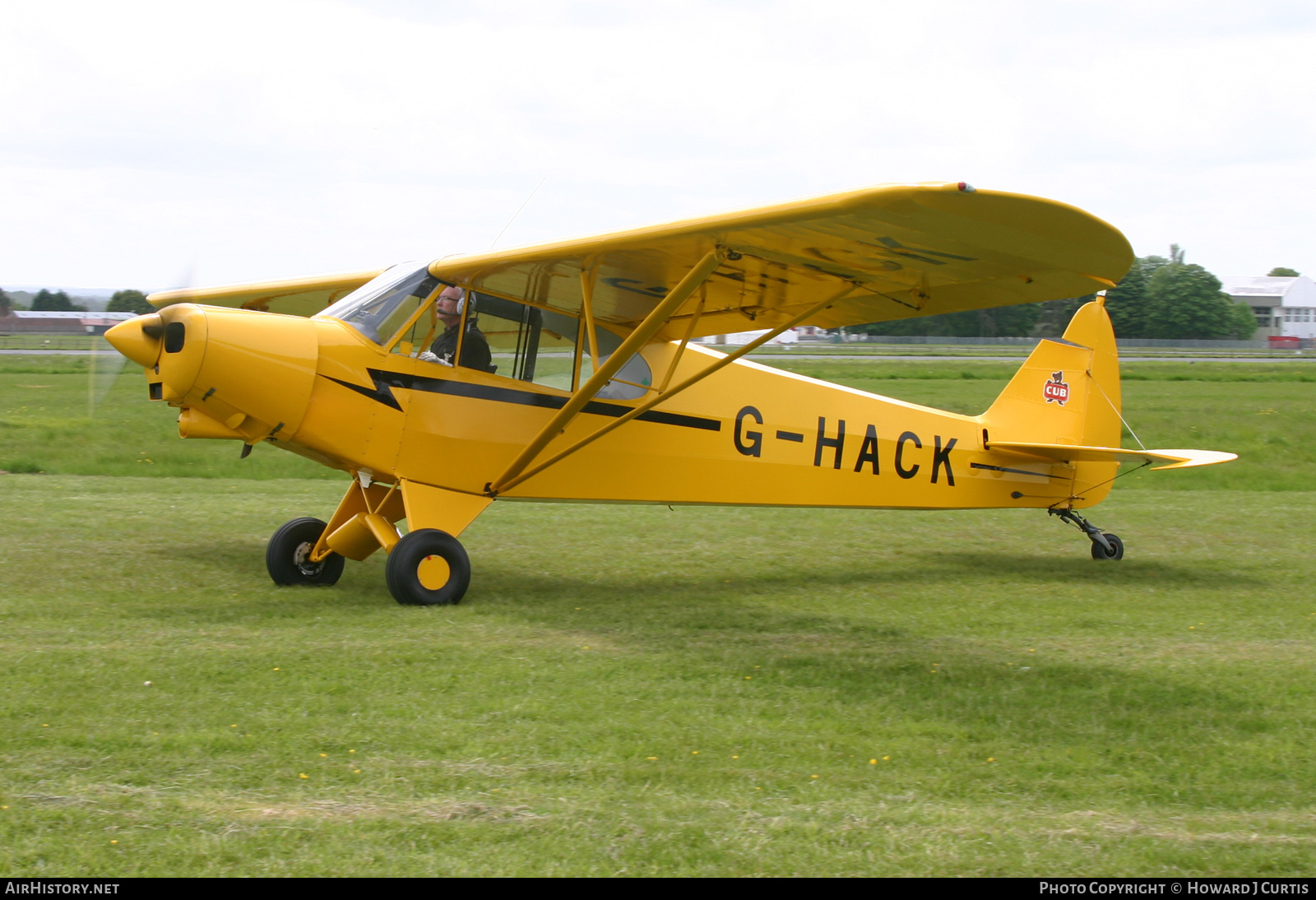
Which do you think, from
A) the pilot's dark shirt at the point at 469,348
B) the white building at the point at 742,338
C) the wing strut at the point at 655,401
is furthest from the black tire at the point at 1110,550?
the pilot's dark shirt at the point at 469,348

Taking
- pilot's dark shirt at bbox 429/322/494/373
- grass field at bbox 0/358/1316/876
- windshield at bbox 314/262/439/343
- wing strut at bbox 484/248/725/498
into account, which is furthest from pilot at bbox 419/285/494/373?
grass field at bbox 0/358/1316/876

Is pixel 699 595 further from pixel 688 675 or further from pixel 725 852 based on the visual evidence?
pixel 725 852

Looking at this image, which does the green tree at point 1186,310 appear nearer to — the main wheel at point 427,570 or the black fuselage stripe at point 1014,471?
the black fuselage stripe at point 1014,471

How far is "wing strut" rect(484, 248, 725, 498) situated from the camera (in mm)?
7027

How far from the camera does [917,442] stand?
10383mm

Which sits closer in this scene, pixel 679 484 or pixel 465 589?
pixel 465 589

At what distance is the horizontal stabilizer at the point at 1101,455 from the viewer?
396 inches

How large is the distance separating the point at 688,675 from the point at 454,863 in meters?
2.66

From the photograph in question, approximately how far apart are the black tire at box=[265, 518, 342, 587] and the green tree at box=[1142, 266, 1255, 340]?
91.9 m

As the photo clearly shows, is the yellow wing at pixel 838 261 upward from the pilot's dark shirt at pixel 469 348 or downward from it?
upward

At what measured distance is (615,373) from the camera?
8586mm

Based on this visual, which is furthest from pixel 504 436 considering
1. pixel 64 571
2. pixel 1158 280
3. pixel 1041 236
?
pixel 1158 280

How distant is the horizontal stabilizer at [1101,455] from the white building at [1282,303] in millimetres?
119202

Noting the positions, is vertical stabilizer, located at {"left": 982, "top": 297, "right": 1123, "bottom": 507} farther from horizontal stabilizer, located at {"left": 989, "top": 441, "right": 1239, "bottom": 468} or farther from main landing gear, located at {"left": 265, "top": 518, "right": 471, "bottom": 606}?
main landing gear, located at {"left": 265, "top": 518, "right": 471, "bottom": 606}
